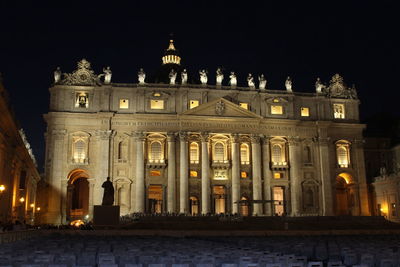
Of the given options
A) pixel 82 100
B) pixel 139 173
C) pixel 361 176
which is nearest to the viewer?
pixel 139 173

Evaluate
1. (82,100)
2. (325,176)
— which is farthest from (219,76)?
(325,176)

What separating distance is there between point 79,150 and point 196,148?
17284 mm

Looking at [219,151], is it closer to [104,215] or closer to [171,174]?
[171,174]

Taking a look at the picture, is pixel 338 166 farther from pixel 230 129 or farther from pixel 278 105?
pixel 230 129

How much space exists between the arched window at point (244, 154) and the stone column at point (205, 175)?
5.93 m

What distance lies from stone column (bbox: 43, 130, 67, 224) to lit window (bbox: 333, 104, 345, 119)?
141 feet

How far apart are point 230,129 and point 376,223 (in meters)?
25.5

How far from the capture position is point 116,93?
237ft

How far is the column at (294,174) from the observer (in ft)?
239

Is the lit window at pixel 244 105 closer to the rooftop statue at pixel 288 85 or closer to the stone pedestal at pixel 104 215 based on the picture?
the rooftop statue at pixel 288 85

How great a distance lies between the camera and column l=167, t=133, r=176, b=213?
68938 mm

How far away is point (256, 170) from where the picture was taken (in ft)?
237

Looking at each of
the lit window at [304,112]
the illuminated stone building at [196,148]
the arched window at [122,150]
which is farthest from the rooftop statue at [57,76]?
the lit window at [304,112]

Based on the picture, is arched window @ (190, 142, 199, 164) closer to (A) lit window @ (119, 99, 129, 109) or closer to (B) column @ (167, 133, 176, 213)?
(B) column @ (167, 133, 176, 213)
